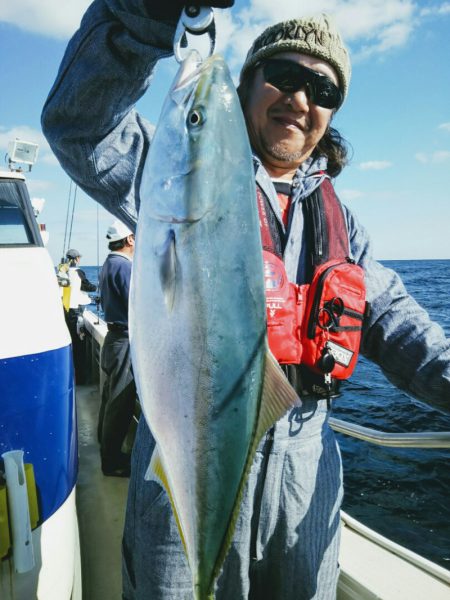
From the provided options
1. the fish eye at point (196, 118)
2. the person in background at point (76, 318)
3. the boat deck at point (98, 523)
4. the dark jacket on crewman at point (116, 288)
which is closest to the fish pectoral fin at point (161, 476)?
the fish eye at point (196, 118)

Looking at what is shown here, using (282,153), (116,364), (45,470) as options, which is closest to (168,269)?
(282,153)

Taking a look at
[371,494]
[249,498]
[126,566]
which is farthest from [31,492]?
[371,494]

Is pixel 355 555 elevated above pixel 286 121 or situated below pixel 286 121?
below

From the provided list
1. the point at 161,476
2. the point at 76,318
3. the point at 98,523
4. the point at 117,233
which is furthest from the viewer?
the point at 76,318

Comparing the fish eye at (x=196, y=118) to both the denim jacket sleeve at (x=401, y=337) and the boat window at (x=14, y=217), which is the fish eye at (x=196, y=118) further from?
the boat window at (x=14, y=217)

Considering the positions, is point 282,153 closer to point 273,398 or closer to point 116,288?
point 273,398

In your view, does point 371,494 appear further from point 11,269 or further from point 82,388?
point 11,269

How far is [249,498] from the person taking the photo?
1647 millimetres

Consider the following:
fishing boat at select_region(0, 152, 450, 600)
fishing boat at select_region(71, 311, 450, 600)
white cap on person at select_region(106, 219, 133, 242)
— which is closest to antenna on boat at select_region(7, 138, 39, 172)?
white cap on person at select_region(106, 219, 133, 242)

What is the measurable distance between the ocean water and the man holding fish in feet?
16.1

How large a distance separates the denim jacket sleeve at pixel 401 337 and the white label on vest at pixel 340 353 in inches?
12.0

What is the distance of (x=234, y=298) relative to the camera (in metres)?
1.12

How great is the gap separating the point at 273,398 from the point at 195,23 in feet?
3.52

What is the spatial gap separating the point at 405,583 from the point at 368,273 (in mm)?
1686
